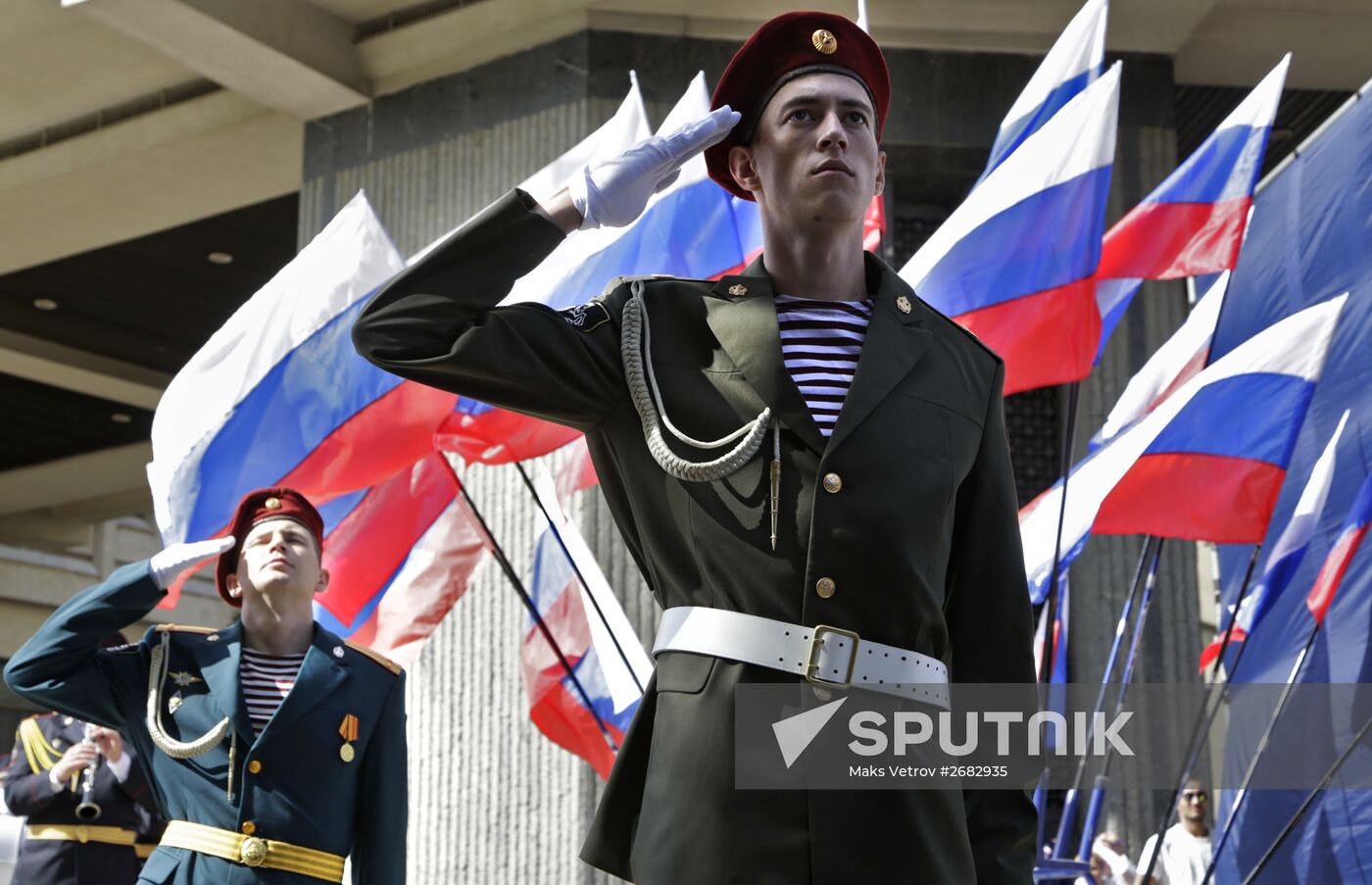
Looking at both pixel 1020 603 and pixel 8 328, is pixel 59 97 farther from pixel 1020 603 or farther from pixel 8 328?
pixel 1020 603

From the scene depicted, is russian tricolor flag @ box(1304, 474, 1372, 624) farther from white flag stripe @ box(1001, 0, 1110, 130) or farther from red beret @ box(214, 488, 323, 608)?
red beret @ box(214, 488, 323, 608)

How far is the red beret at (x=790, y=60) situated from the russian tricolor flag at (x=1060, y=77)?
3.21 meters

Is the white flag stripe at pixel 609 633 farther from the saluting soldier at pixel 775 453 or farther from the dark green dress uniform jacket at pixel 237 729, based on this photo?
the saluting soldier at pixel 775 453

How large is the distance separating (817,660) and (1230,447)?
3.73 meters

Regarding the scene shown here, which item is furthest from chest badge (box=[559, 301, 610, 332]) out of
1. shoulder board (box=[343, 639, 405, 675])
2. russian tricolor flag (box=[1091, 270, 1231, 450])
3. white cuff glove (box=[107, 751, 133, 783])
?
white cuff glove (box=[107, 751, 133, 783])

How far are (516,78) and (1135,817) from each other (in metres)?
4.47

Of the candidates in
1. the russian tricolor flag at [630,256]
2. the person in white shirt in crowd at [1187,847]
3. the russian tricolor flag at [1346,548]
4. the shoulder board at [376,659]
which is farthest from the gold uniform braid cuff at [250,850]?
the person in white shirt in crowd at [1187,847]

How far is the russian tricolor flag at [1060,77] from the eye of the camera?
532cm

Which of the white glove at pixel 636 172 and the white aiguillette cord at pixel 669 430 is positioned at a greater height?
the white glove at pixel 636 172

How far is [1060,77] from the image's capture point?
5.39 metres

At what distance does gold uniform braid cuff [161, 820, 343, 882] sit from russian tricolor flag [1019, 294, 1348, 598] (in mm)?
2426

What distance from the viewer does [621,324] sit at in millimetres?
2004

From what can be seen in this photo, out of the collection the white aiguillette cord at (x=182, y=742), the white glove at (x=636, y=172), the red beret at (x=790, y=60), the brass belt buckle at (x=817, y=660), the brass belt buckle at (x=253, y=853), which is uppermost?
the red beret at (x=790, y=60)

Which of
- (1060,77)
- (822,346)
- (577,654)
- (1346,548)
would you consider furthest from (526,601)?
(822,346)
